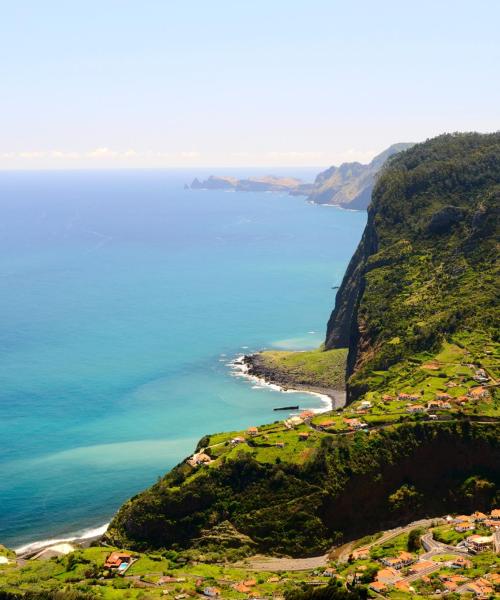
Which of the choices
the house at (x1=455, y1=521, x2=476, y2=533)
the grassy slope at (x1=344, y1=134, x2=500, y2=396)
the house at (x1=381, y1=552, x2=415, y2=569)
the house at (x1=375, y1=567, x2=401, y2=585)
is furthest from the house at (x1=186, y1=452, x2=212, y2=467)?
the grassy slope at (x1=344, y1=134, x2=500, y2=396)

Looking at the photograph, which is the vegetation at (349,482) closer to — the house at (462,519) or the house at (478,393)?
the house at (478,393)

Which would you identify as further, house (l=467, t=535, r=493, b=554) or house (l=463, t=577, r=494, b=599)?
house (l=467, t=535, r=493, b=554)

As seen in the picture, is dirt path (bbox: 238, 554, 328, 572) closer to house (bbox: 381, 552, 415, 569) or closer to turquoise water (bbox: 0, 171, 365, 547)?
house (bbox: 381, 552, 415, 569)

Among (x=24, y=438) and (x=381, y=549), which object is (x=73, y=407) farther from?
(x=381, y=549)

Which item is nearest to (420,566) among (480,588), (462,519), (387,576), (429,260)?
(387,576)

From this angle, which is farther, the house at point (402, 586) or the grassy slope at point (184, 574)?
the grassy slope at point (184, 574)

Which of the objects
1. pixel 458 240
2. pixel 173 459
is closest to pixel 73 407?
pixel 173 459

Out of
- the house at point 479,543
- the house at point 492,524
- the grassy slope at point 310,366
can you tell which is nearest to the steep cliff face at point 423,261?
the grassy slope at point 310,366
